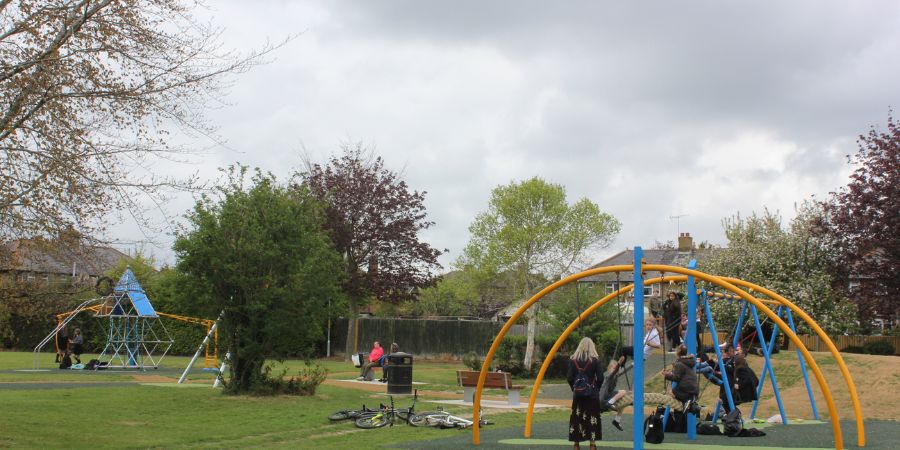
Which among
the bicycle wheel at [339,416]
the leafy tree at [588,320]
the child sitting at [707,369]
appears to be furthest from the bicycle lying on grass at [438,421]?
the leafy tree at [588,320]

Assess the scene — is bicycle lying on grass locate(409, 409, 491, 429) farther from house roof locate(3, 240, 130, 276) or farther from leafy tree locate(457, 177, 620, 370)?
leafy tree locate(457, 177, 620, 370)

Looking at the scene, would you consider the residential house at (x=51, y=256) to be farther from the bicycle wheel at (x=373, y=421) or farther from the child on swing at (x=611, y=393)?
the child on swing at (x=611, y=393)

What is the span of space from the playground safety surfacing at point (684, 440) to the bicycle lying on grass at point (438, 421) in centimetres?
39

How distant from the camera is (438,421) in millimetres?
16094

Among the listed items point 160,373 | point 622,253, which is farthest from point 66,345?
point 622,253

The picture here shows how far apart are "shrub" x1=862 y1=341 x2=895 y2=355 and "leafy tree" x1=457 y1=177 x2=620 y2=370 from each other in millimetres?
11174

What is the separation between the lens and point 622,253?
7344 cm

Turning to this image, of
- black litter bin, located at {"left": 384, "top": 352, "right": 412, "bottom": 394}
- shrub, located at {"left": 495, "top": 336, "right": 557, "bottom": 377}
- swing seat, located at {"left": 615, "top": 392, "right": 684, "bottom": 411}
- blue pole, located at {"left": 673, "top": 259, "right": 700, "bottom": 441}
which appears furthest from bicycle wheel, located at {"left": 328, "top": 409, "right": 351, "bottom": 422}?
shrub, located at {"left": 495, "top": 336, "right": 557, "bottom": 377}

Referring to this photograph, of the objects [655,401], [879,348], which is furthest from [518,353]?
[655,401]

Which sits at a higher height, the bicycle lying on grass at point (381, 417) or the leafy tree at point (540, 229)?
the leafy tree at point (540, 229)

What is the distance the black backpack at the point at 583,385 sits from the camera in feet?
40.7

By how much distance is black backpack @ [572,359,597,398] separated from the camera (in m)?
12.4

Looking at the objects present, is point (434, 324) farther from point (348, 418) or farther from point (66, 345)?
point (348, 418)

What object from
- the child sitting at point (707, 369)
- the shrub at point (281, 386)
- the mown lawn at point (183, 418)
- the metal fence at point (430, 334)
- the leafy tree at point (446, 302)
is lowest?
the mown lawn at point (183, 418)
